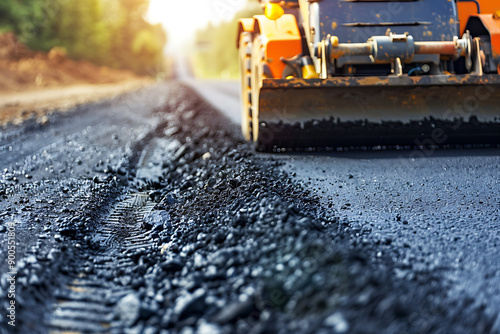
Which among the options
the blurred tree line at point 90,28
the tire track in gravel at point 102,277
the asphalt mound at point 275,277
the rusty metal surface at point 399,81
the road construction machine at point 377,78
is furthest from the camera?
the blurred tree line at point 90,28

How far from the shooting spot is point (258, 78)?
6098mm

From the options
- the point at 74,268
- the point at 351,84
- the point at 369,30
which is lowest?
the point at 74,268

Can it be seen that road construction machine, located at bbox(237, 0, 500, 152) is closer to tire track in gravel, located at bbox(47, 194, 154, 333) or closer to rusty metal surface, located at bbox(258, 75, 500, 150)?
rusty metal surface, located at bbox(258, 75, 500, 150)

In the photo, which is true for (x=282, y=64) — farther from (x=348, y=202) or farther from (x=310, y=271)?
(x=310, y=271)

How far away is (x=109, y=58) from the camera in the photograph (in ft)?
154

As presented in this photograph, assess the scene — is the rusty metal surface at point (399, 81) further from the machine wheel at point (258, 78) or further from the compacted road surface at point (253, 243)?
the compacted road surface at point (253, 243)

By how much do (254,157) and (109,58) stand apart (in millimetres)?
44293

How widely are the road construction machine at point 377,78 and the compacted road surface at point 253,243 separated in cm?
30

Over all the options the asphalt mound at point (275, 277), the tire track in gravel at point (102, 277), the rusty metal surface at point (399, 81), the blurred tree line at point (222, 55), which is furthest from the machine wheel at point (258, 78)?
the blurred tree line at point (222, 55)

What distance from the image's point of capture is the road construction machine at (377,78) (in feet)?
17.9

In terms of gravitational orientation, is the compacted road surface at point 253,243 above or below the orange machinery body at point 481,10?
below

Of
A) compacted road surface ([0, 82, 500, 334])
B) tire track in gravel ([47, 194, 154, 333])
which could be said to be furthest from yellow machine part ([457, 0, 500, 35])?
tire track in gravel ([47, 194, 154, 333])

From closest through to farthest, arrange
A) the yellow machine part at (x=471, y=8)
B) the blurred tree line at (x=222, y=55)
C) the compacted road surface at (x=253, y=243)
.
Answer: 1. the compacted road surface at (x=253, y=243)
2. the yellow machine part at (x=471, y=8)
3. the blurred tree line at (x=222, y=55)

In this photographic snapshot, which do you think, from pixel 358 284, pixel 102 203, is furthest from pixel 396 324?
pixel 102 203
